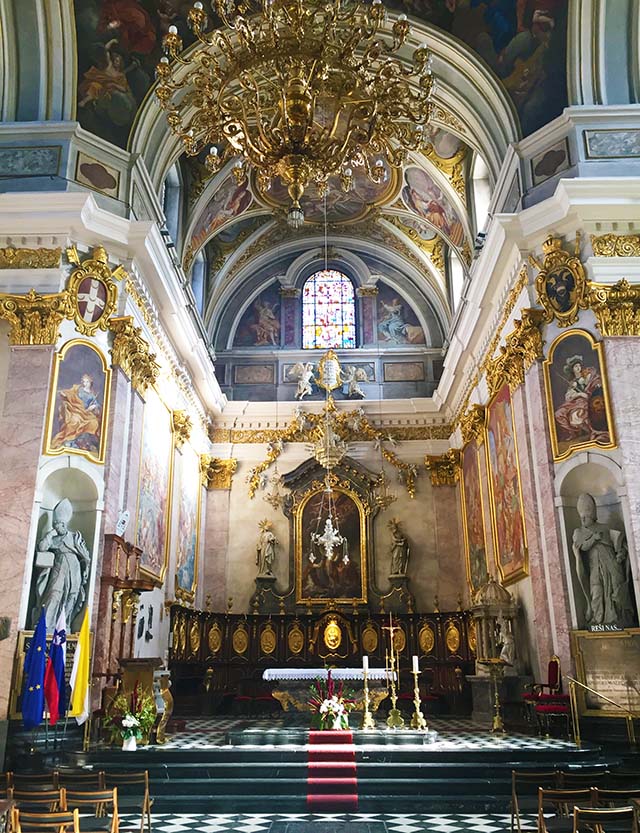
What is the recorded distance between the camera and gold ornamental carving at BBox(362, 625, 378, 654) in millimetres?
17625

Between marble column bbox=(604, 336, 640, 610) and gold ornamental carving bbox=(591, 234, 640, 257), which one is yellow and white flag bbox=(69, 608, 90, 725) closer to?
marble column bbox=(604, 336, 640, 610)

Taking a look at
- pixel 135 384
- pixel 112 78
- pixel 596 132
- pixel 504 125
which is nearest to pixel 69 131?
pixel 112 78

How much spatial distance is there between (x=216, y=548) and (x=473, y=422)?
23.6ft

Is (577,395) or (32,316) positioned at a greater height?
(32,316)

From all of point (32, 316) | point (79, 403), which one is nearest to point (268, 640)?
point (79, 403)

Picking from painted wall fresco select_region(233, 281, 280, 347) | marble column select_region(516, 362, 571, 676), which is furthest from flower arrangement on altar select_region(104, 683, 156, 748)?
painted wall fresco select_region(233, 281, 280, 347)

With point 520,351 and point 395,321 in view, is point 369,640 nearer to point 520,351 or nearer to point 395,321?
point 520,351

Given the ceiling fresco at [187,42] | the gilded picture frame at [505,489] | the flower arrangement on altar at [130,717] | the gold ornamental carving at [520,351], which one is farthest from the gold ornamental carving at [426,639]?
the ceiling fresco at [187,42]

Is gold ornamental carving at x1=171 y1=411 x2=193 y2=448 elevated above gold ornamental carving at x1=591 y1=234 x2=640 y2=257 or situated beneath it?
situated beneath

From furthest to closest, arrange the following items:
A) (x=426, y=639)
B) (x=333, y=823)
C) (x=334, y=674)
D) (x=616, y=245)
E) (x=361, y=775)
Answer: (x=426, y=639) < (x=334, y=674) < (x=616, y=245) < (x=361, y=775) < (x=333, y=823)

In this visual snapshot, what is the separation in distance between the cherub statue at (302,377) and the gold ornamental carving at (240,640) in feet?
19.9

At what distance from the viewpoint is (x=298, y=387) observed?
2042cm

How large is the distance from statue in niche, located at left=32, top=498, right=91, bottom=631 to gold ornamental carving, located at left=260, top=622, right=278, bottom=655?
7.71 meters

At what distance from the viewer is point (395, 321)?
21.2 m
